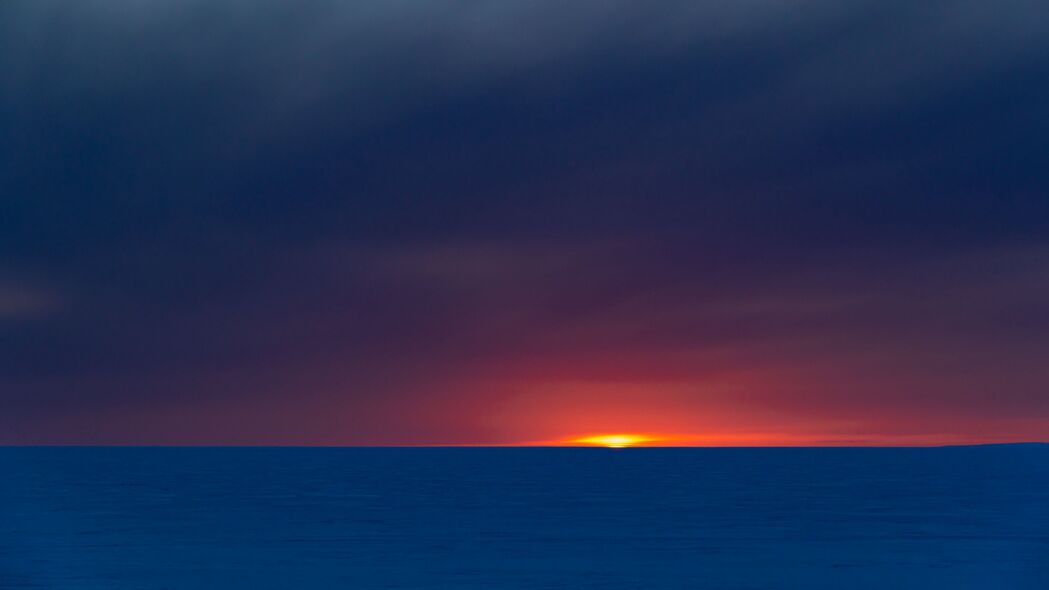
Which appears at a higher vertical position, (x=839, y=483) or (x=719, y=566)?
(x=839, y=483)

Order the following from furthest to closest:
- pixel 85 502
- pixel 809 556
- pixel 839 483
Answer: pixel 839 483 < pixel 85 502 < pixel 809 556

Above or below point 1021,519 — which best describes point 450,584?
below

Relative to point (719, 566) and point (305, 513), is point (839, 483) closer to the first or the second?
point (305, 513)

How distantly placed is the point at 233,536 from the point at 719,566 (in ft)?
62.5

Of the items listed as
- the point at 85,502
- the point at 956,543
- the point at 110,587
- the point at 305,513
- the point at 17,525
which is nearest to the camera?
the point at 110,587

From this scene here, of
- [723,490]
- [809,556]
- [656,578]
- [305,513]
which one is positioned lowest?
[656,578]

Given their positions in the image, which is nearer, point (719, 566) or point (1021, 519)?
point (719, 566)

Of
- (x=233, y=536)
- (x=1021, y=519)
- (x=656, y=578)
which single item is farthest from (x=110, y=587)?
(x=1021, y=519)

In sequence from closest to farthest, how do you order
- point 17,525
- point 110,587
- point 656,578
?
1. point 110,587
2. point 656,578
3. point 17,525

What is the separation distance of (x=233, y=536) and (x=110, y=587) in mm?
12233

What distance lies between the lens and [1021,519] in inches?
1778

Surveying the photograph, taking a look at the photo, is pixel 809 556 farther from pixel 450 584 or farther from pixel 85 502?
pixel 85 502

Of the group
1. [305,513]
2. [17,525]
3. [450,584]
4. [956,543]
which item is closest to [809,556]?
[956,543]

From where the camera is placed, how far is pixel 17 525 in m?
42.9
